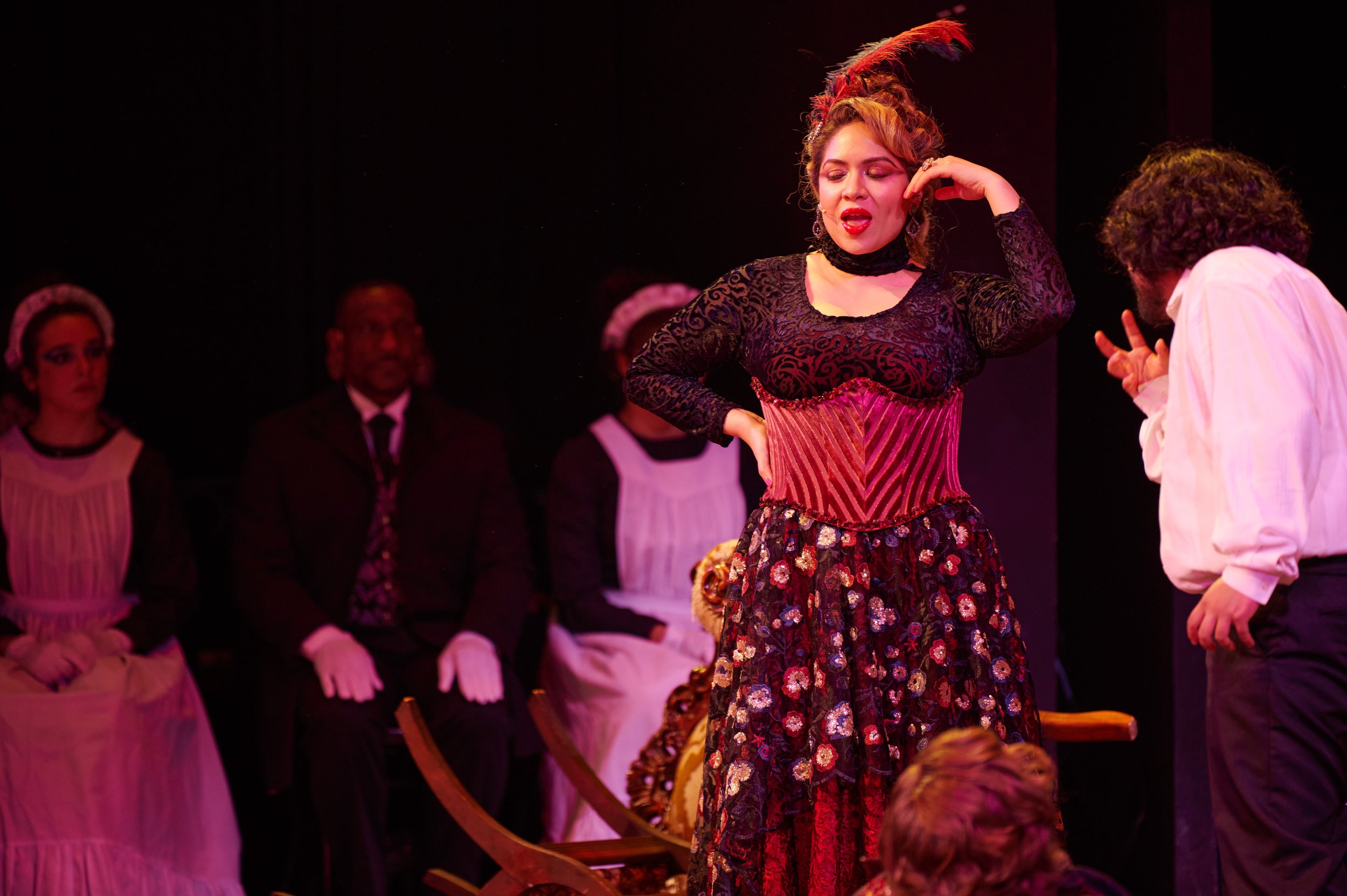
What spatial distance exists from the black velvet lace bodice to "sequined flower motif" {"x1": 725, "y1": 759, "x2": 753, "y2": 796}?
1.92ft

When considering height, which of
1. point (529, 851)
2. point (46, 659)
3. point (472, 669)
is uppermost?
point (46, 659)

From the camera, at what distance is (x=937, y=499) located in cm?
222

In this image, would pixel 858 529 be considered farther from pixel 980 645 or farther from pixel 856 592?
pixel 980 645

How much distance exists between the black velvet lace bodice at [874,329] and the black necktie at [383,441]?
5.96ft

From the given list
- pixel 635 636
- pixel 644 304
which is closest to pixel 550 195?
pixel 644 304

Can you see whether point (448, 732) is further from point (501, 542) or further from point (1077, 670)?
point (1077, 670)

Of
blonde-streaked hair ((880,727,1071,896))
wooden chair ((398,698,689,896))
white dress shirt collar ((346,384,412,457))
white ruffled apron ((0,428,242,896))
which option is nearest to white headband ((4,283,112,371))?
white ruffled apron ((0,428,242,896))

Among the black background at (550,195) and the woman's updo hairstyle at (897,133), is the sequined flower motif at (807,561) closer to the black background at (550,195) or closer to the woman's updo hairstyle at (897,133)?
the woman's updo hairstyle at (897,133)

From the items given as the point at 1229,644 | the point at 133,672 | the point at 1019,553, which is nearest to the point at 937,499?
the point at 1229,644

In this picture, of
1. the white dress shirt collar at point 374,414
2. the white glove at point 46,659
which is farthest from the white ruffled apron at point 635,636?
the white glove at point 46,659

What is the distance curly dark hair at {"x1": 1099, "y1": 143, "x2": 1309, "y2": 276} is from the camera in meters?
2.45

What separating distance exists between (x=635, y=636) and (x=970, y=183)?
231cm

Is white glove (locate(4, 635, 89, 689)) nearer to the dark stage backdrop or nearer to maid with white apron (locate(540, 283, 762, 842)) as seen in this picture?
the dark stage backdrop

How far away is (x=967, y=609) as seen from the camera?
7.03ft
